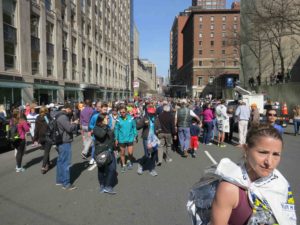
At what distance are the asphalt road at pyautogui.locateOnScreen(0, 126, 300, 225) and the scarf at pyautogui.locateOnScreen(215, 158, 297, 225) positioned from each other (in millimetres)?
2647

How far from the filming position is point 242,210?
1463 mm

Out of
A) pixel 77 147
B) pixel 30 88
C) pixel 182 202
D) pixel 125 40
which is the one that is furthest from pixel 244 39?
pixel 125 40

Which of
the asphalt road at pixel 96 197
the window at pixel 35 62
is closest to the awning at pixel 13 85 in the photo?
the window at pixel 35 62

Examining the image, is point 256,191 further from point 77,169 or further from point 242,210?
point 77,169

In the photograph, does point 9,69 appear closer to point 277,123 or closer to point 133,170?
point 133,170

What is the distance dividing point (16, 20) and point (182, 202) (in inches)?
851

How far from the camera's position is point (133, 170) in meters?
6.80

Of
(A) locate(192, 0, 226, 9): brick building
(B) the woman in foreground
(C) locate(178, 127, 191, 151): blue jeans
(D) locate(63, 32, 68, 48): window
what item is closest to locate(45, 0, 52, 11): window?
(D) locate(63, 32, 68, 48): window

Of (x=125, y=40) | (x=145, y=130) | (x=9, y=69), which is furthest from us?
(x=125, y=40)

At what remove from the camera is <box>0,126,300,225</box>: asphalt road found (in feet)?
13.3

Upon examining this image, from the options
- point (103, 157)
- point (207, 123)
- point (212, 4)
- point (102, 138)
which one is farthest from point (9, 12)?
point (212, 4)

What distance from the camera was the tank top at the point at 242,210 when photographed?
146 cm

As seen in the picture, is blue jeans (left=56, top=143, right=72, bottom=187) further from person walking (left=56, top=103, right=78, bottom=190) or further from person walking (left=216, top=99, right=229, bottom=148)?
person walking (left=216, top=99, right=229, bottom=148)

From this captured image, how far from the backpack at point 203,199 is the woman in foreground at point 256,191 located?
0.44 ft
